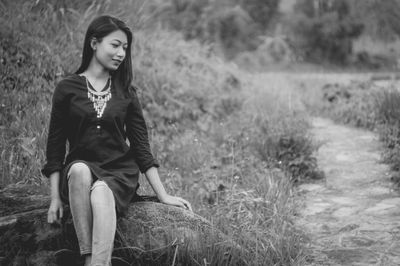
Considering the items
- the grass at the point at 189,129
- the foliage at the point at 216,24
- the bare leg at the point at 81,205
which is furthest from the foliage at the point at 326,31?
the bare leg at the point at 81,205

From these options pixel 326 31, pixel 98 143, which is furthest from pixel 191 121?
pixel 326 31

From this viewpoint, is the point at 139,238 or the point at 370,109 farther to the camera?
the point at 370,109

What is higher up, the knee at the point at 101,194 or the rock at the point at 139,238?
the knee at the point at 101,194

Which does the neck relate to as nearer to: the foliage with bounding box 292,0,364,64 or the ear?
the ear

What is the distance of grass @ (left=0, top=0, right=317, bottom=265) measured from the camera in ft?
10.3

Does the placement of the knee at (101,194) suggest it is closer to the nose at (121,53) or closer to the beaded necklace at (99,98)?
the beaded necklace at (99,98)

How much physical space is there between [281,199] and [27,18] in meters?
3.57

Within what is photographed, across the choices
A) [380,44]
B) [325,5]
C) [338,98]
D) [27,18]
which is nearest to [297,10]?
[325,5]

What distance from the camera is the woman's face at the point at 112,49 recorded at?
256 cm

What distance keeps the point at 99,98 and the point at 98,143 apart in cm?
27

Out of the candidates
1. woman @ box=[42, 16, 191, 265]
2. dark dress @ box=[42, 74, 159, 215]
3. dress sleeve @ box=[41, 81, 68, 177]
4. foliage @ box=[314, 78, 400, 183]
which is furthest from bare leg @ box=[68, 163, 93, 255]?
foliage @ box=[314, 78, 400, 183]

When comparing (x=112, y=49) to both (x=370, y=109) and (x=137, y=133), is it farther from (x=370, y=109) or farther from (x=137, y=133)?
(x=370, y=109)

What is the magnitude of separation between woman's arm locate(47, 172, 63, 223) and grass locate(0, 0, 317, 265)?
655 mm

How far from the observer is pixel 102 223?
215cm
